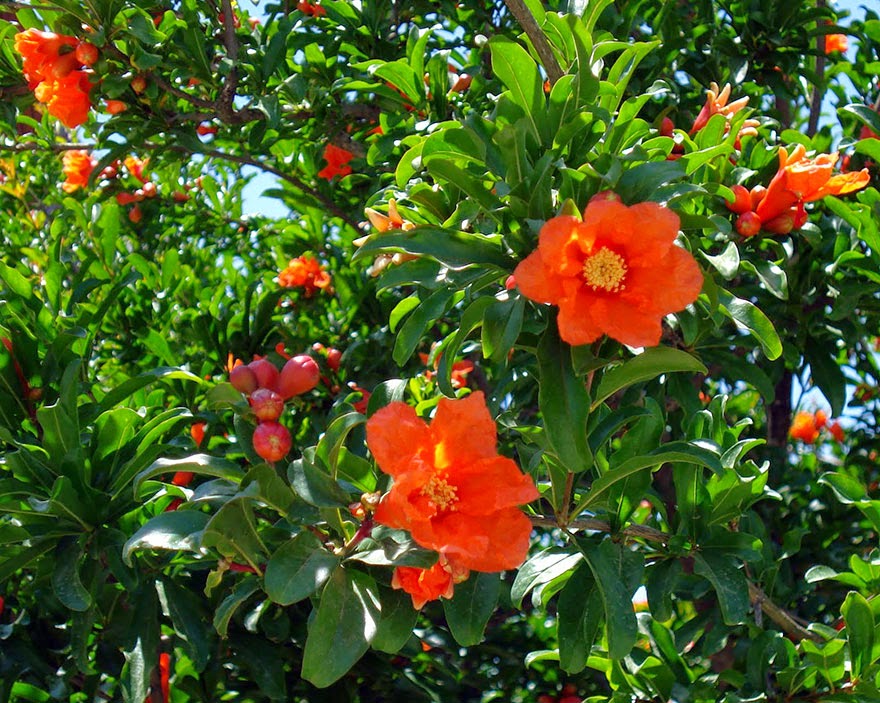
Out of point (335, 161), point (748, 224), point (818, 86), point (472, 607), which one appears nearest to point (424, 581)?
point (472, 607)

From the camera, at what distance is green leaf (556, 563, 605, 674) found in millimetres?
1434

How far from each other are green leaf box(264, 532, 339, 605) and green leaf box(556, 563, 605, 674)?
413 millimetres

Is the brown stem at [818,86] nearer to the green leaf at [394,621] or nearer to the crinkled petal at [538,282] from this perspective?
the crinkled petal at [538,282]

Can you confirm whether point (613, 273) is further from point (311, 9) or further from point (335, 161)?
point (311, 9)

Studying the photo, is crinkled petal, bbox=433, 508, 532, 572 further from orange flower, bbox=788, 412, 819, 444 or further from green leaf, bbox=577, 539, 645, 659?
orange flower, bbox=788, 412, 819, 444

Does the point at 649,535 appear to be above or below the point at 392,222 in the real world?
below

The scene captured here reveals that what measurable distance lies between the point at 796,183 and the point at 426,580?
43.0 inches

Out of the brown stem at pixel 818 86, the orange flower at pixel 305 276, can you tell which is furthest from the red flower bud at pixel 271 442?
the brown stem at pixel 818 86

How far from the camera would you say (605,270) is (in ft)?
3.92

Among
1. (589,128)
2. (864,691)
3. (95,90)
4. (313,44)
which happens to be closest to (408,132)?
(313,44)

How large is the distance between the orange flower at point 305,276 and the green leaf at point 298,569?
1756 millimetres

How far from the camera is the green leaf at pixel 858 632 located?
1.62 m

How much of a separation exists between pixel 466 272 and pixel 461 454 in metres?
0.25

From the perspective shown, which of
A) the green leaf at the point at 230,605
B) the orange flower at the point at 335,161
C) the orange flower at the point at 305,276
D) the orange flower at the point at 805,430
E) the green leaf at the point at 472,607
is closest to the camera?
the green leaf at the point at 230,605
